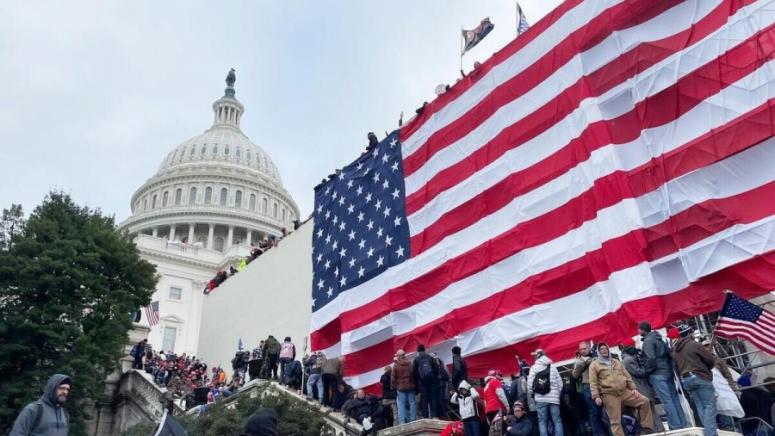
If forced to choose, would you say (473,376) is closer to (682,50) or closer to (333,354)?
(333,354)

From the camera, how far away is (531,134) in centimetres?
1528

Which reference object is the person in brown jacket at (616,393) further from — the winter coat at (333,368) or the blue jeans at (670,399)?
the winter coat at (333,368)

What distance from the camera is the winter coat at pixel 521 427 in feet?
33.7

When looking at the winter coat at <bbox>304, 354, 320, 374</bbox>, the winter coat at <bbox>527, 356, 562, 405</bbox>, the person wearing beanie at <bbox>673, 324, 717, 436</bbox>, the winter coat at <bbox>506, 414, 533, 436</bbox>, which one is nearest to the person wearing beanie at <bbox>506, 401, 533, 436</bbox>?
the winter coat at <bbox>506, 414, 533, 436</bbox>

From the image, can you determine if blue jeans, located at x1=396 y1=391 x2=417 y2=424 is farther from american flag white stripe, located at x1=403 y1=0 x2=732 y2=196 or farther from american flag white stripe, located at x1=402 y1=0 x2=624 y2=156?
american flag white stripe, located at x1=402 y1=0 x2=624 y2=156

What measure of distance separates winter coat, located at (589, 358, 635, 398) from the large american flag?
2.60m

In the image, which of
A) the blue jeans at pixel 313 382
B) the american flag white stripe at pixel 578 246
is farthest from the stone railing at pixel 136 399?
the american flag white stripe at pixel 578 246

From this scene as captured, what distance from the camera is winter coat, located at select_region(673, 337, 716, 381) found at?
892 centimetres

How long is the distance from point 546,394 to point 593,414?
27.9 inches

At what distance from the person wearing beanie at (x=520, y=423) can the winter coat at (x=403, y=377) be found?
8.73 ft

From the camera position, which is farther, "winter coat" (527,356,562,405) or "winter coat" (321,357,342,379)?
"winter coat" (321,357,342,379)

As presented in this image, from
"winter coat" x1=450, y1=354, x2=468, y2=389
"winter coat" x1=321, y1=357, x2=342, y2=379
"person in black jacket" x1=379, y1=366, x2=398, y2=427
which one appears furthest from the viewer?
"winter coat" x1=321, y1=357, x2=342, y2=379

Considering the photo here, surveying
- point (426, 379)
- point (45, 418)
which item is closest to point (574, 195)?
point (426, 379)

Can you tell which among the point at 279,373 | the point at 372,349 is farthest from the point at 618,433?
the point at 279,373
